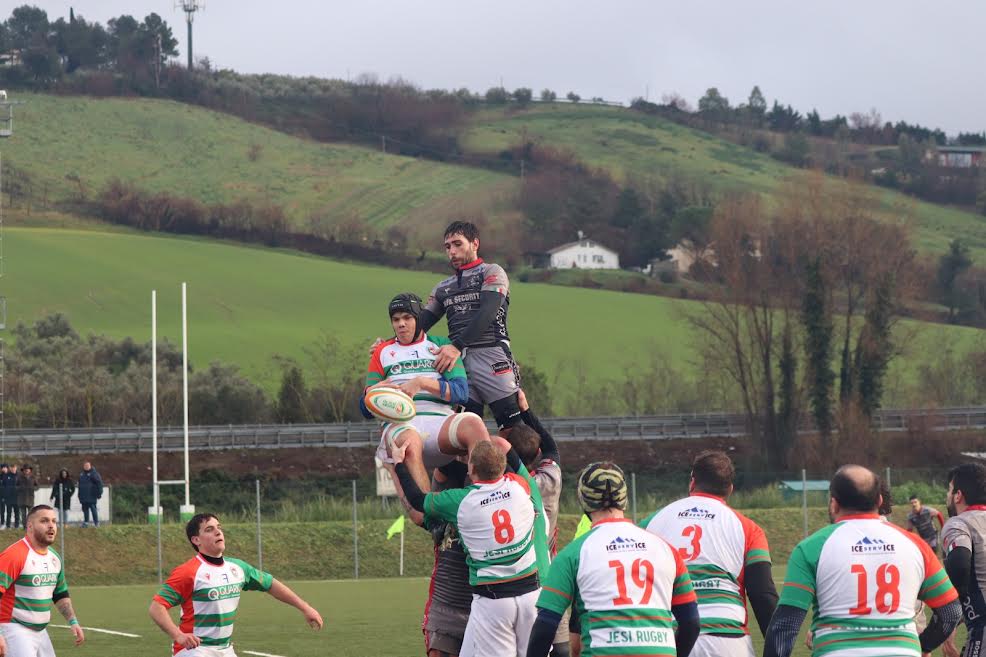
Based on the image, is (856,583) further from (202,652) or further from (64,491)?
(64,491)

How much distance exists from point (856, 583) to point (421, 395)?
3.94 m

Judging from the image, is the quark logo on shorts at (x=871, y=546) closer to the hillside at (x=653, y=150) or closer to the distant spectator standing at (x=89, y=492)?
the distant spectator standing at (x=89, y=492)

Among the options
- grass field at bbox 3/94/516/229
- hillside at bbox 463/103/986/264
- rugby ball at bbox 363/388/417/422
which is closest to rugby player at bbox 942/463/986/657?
rugby ball at bbox 363/388/417/422

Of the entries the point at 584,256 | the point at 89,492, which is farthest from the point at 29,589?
the point at 584,256

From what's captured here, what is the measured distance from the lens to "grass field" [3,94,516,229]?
476 feet

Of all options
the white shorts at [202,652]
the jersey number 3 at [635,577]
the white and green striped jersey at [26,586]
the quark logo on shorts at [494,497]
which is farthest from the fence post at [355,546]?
the jersey number 3 at [635,577]

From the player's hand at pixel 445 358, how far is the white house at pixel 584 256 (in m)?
129

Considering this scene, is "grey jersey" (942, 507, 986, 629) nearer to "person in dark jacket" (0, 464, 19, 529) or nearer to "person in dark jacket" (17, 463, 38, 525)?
"person in dark jacket" (0, 464, 19, 529)

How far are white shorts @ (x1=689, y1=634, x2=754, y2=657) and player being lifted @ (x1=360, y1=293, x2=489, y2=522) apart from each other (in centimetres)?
199

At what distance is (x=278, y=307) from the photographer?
107250mm

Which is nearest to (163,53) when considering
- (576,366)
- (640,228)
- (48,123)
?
(48,123)

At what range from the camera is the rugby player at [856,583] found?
7.52m

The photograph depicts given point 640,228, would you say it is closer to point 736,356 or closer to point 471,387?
point 736,356

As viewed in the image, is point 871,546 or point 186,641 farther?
point 186,641
